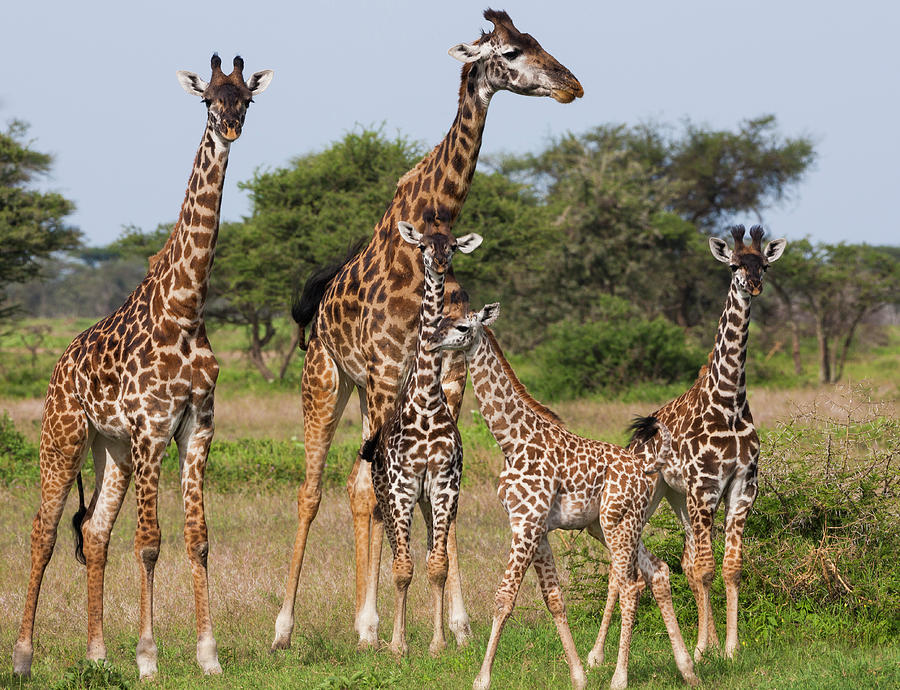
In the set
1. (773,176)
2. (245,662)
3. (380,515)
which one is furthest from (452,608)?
(773,176)

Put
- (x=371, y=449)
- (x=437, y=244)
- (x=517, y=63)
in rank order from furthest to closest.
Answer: (x=517, y=63) < (x=371, y=449) < (x=437, y=244)

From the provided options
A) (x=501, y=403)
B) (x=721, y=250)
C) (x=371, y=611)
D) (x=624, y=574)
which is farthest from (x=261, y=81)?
(x=624, y=574)

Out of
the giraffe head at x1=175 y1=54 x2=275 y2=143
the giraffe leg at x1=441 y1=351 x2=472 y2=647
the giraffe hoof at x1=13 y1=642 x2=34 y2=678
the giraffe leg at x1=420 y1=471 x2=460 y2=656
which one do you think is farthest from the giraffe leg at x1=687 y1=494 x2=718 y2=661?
the giraffe hoof at x1=13 y1=642 x2=34 y2=678

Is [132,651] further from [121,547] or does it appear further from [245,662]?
[121,547]

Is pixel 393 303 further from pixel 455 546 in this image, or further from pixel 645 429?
pixel 645 429

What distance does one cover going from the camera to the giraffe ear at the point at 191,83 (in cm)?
694

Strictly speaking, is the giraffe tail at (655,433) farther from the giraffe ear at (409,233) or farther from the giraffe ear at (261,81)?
the giraffe ear at (261,81)

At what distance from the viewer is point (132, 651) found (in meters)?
7.81

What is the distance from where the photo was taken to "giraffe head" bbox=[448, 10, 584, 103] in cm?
705

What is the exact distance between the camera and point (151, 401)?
6.85m

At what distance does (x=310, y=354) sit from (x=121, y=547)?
4.42 metres

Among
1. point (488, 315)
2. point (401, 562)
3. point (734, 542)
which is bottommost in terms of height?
point (401, 562)

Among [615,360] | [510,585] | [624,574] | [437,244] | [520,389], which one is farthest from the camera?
[615,360]

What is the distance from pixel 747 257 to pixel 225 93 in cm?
351
